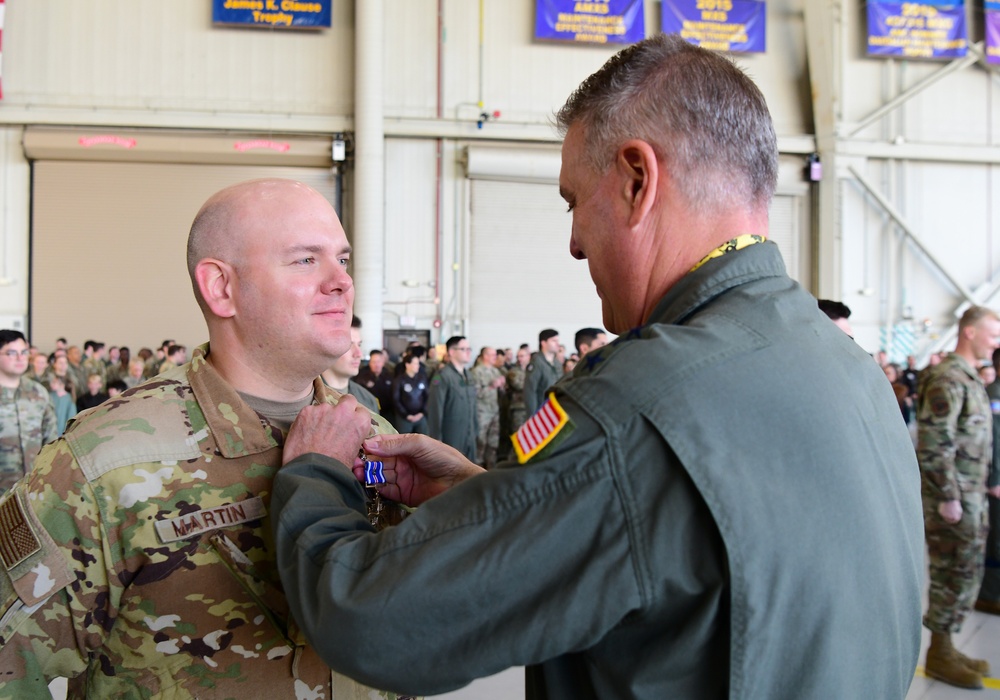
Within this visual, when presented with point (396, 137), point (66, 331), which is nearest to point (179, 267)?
point (66, 331)


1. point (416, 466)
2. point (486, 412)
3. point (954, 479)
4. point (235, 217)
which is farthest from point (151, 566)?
point (486, 412)

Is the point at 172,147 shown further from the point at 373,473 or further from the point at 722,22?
the point at 373,473

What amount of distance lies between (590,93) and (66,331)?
14048 mm

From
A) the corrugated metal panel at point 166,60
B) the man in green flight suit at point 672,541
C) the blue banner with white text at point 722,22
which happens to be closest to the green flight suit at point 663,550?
the man in green flight suit at point 672,541

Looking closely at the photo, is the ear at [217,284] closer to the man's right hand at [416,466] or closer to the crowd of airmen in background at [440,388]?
the man's right hand at [416,466]

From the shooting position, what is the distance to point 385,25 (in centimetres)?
1340

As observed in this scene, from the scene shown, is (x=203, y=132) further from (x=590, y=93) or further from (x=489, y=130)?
(x=590, y=93)

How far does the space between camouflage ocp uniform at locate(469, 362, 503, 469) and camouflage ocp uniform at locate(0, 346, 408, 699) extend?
26.6 feet

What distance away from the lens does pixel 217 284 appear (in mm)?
1442

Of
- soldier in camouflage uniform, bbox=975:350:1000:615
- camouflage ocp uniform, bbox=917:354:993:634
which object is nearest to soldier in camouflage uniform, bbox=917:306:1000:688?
camouflage ocp uniform, bbox=917:354:993:634

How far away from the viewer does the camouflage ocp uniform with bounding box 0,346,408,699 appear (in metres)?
1.25

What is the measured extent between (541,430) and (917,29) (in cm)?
1639

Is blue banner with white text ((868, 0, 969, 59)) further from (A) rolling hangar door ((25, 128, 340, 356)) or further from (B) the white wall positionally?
(A) rolling hangar door ((25, 128, 340, 356))

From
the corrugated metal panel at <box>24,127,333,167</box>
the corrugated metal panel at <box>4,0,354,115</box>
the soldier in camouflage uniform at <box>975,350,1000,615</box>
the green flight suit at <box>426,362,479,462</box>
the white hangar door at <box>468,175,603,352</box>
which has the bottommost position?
the soldier in camouflage uniform at <box>975,350,1000,615</box>
